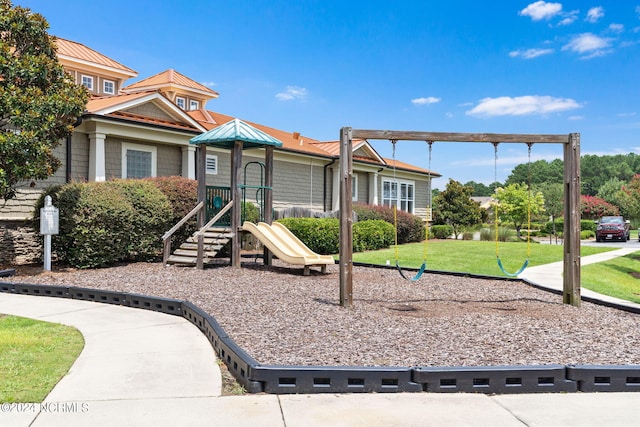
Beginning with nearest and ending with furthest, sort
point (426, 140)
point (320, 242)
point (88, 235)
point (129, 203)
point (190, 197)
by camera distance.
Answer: point (426, 140) → point (88, 235) → point (129, 203) → point (190, 197) → point (320, 242)

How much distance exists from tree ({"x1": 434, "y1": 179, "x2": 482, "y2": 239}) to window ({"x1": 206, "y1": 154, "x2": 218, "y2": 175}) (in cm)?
1771

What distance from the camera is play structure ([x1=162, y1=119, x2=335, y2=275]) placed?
11438 mm

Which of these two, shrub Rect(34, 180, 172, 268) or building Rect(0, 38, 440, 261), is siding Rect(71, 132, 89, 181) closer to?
building Rect(0, 38, 440, 261)

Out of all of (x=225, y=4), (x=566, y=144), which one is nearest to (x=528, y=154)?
(x=566, y=144)

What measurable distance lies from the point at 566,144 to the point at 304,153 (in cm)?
1517

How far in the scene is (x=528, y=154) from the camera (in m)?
7.88

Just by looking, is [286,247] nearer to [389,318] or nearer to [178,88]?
[389,318]

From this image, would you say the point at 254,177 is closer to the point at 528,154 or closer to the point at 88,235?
the point at 88,235

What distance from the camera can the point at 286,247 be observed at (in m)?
11.5

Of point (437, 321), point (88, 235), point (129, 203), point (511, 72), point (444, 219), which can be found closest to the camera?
point (437, 321)

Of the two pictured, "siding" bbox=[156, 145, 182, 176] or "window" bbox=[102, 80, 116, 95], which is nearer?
"siding" bbox=[156, 145, 182, 176]

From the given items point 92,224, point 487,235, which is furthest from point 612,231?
point 92,224

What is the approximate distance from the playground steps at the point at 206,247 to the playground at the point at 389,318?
48cm

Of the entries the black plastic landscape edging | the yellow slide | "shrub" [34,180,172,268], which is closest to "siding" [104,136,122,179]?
"shrub" [34,180,172,268]
